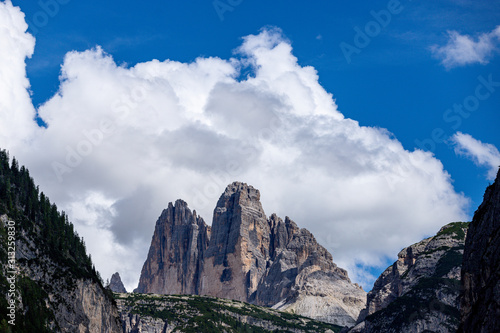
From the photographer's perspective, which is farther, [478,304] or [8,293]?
[8,293]

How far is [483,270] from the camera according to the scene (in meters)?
121

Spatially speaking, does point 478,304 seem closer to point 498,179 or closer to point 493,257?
point 493,257

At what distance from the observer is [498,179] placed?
124875 millimetres

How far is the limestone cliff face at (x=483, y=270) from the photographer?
106 meters

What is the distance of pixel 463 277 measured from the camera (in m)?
132

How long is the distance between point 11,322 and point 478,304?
115798 mm

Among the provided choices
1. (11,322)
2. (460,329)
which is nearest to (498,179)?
(460,329)

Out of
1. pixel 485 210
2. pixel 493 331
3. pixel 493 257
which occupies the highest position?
pixel 485 210

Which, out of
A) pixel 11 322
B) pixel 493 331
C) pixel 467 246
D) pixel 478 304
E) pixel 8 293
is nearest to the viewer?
pixel 493 331

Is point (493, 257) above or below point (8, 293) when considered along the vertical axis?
below

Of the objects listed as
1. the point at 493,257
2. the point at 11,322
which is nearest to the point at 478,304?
the point at 493,257

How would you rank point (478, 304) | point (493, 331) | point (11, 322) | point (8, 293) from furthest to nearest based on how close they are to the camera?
point (8, 293) < point (11, 322) < point (478, 304) < point (493, 331)

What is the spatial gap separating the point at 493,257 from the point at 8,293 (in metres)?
131

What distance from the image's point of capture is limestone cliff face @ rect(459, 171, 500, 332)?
349 feet
